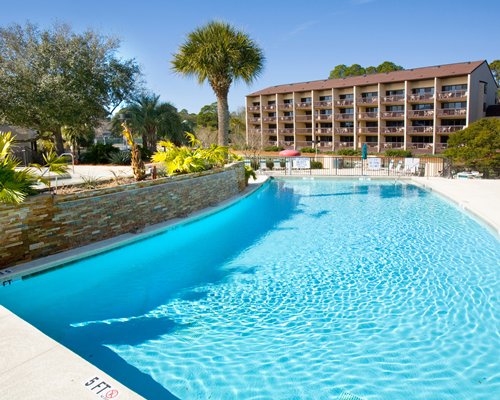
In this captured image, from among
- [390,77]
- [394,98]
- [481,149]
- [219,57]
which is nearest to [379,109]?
[394,98]

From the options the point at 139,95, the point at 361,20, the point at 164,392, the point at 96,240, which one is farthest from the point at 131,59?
the point at 164,392

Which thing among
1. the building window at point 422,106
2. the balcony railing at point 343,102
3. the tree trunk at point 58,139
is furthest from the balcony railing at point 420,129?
the tree trunk at point 58,139

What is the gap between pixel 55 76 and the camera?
24344 millimetres

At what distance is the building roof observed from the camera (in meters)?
42.9

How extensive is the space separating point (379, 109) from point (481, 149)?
25.0 meters

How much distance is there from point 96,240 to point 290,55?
86.0 feet

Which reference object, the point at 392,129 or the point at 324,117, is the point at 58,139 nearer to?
the point at 324,117

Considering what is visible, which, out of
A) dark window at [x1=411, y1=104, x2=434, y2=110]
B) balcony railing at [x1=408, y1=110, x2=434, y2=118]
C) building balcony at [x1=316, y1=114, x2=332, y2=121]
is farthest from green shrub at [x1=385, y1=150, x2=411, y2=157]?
building balcony at [x1=316, y1=114, x2=332, y2=121]

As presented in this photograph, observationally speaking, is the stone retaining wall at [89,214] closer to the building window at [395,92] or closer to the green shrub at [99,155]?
the green shrub at [99,155]

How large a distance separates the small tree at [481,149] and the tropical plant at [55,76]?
22.7m

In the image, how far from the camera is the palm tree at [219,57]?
1984 cm

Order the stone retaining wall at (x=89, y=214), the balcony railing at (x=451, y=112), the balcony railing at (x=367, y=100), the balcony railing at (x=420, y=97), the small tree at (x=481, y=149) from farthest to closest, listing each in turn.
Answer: the balcony railing at (x=367, y=100) → the balcony railing at (x=420, y=97) → the balcony railing at (x=451, y=112) → the small tree at (x=481, y=149) → the stone retaining wall at (x=89, y=214)

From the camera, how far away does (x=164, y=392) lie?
4.73 meters

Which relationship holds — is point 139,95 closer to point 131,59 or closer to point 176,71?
point 131,59
